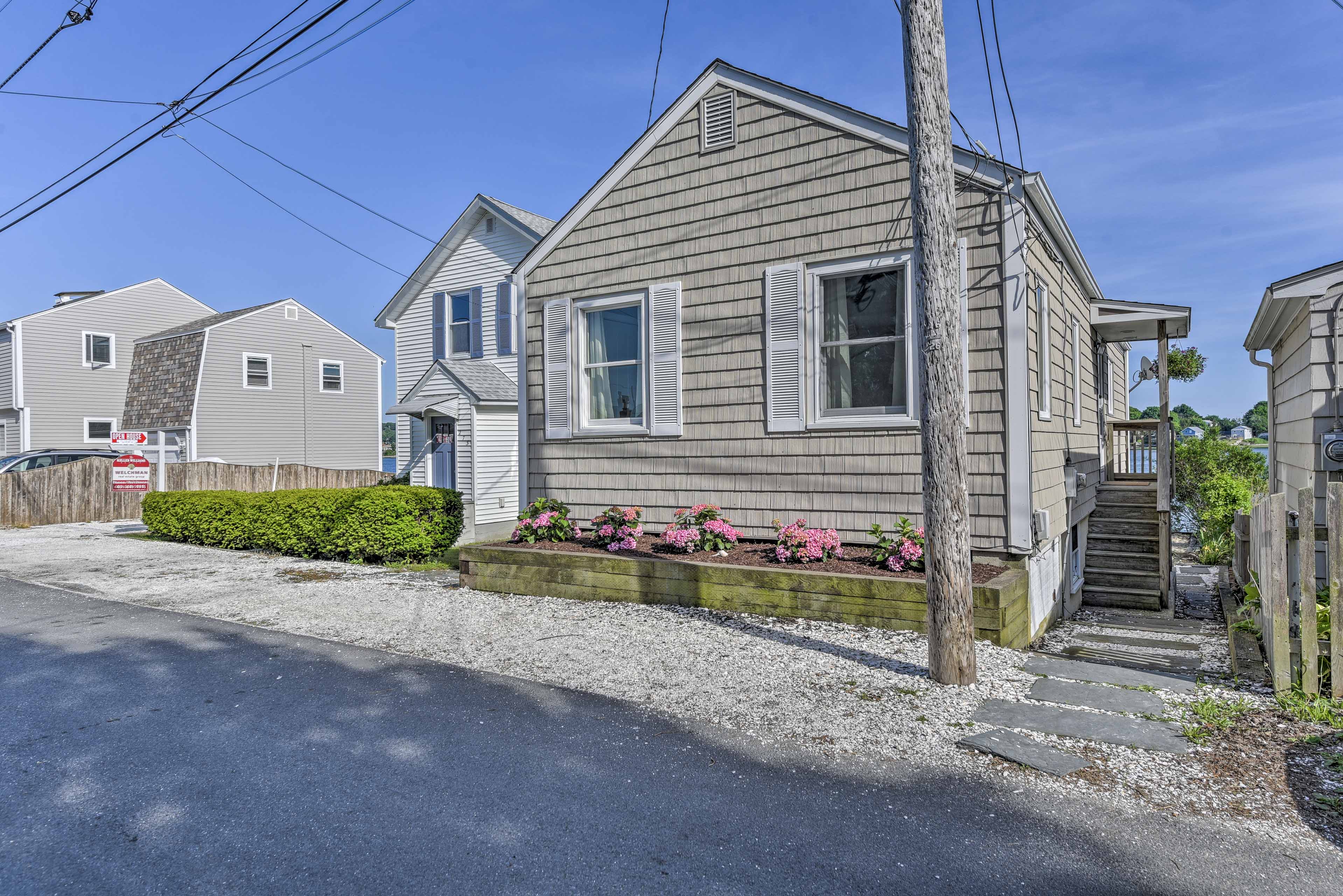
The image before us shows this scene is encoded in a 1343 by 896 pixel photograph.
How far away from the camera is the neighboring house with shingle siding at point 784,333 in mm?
6809

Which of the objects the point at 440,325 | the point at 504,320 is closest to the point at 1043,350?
the point at 504,320

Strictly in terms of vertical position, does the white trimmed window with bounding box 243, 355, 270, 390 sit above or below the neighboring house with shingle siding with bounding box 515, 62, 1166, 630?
above

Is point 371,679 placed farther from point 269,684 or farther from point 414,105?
point 414,105

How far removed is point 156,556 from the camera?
11.9 m

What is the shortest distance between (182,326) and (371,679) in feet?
85.0

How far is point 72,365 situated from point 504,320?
18.0 meters

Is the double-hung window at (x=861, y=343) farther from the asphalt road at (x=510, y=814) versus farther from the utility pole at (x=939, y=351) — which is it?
the asphalt road at (x=510, y=814)

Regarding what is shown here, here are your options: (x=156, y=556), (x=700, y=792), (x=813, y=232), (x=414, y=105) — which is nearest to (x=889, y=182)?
(x=813, y=232)

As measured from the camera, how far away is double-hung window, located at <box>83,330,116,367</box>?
2517 centimetres

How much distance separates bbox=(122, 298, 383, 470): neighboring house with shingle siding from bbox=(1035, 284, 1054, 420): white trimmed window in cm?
2306

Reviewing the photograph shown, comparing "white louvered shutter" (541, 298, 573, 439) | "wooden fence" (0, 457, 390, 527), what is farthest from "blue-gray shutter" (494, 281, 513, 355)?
"white louvered shutter" (541, 298, 573, 439)

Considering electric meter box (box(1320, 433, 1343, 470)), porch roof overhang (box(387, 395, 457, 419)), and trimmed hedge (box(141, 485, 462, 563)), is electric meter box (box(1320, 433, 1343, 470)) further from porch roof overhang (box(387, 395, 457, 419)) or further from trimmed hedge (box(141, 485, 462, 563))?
porch roof overhang (box(387, 395, 457, 419))

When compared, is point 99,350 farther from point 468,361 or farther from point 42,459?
point 468,361

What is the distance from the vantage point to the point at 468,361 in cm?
1627
